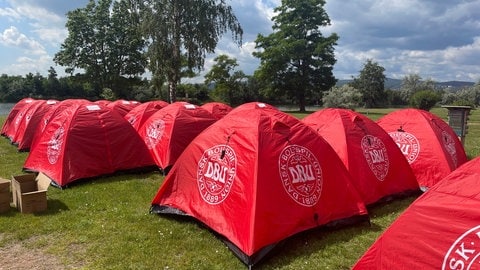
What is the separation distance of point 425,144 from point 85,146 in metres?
7.16

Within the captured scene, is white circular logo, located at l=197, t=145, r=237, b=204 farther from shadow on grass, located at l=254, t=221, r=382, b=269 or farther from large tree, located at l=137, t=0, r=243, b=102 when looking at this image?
large tree, located at l=137, t=0, r=243, b=102

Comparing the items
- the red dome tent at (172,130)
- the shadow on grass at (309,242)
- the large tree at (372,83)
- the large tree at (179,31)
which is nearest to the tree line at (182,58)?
the large tree at (179,31)

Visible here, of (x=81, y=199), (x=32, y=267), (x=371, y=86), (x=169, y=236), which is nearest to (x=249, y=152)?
(x=169, y=236)

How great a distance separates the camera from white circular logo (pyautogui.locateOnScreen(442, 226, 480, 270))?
2822mm

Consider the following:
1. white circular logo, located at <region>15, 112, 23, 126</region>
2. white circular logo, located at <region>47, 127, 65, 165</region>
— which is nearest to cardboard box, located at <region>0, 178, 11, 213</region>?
white circular logo, located at <region>47, 127, 65, 165</region>

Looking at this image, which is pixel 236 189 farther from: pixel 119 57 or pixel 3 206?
pixel 119 57

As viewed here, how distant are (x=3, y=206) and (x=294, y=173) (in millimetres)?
4838

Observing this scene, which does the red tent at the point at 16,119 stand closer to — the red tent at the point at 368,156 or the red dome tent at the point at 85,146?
the red dome tent at the point at 85,146

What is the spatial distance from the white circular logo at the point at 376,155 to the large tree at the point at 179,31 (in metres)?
20.8

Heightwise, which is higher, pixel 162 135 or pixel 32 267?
pixel 162 135

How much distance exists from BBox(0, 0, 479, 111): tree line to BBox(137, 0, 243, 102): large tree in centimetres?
7

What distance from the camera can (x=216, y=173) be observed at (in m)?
5.24

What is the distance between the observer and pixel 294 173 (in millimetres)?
5027

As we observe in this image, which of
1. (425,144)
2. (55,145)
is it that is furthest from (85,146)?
(425,144)
